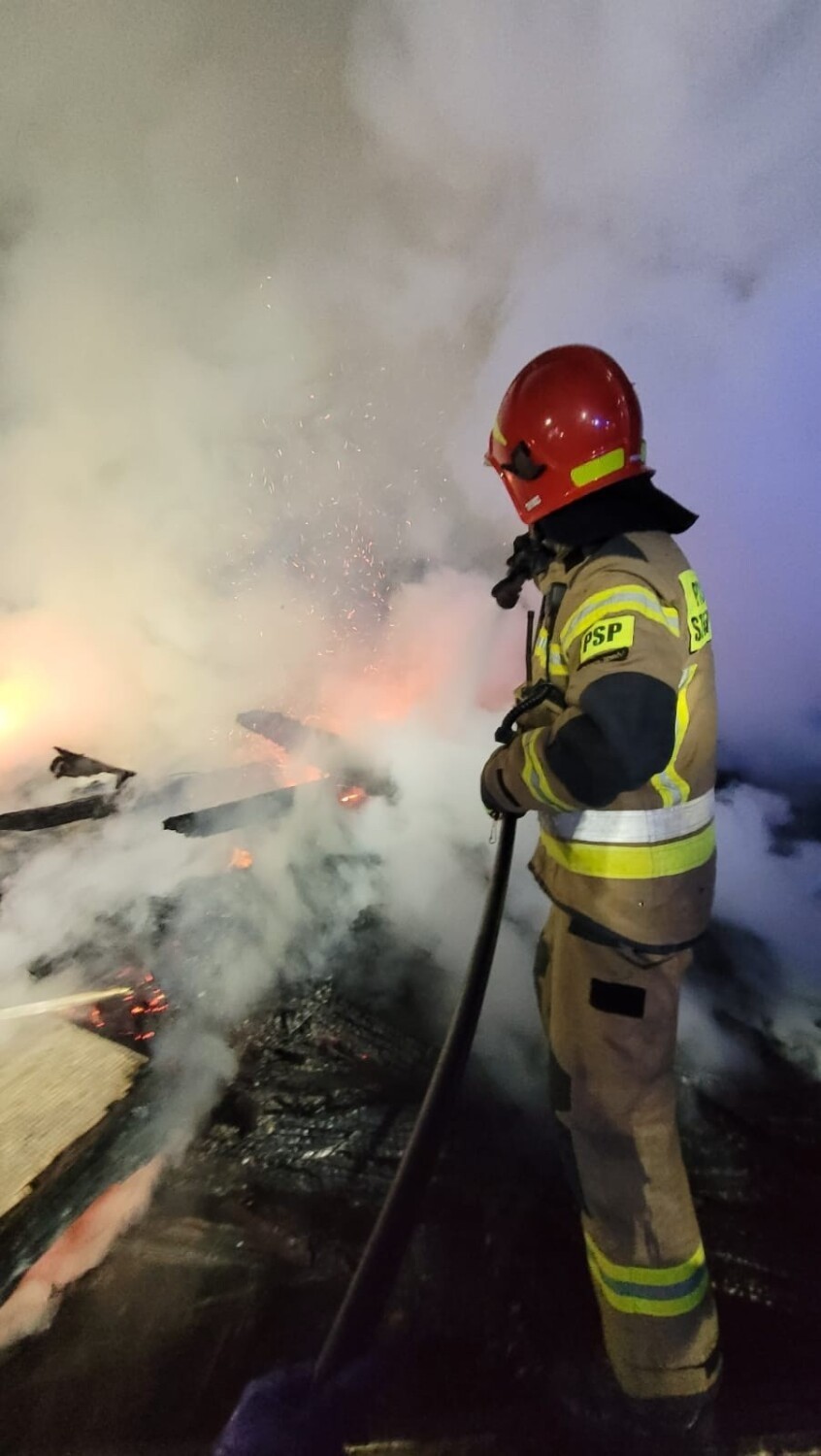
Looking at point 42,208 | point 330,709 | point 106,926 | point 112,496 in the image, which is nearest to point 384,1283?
point 106,926

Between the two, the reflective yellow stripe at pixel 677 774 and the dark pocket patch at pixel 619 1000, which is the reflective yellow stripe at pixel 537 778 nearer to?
the reflective yellow stripe at pixel 677 774

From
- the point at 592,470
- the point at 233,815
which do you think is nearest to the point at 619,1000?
the point at 592,470

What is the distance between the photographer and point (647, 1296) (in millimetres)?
1798

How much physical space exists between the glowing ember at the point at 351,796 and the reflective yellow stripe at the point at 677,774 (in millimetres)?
2904

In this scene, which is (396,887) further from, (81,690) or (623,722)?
(81,690)

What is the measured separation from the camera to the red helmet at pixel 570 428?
6.50 feet

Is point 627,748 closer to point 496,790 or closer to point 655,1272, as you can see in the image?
point 496,790

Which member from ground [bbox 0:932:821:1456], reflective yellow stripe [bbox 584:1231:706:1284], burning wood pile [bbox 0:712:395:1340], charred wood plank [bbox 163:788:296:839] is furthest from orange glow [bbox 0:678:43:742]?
reflective yellow stripe [bbox 584:1231:706:1284]

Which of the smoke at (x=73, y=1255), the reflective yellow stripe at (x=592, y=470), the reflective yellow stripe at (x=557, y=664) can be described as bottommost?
the smoke at (x=73, y=1255)

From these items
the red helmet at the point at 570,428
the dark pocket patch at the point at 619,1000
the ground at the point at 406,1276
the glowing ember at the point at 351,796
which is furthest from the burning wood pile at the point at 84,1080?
the red helmet at the point at 570,428

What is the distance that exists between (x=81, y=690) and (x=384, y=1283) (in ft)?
19.3

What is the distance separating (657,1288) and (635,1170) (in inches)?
10.6

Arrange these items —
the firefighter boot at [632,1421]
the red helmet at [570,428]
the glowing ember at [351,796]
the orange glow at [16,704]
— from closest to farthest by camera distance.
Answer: the firefighter boot at [632,1421] → the red helmet at [570,428] → the glowing ember at [351,796] → the orange glow at [16,704]

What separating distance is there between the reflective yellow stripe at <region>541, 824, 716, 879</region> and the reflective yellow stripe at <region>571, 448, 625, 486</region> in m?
0.99
